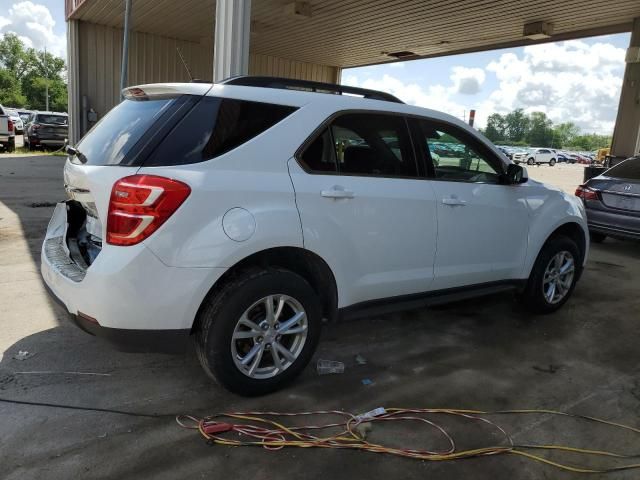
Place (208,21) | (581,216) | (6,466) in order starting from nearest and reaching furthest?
(6,466), (581,216), (208,21)

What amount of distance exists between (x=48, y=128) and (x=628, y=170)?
813 inches

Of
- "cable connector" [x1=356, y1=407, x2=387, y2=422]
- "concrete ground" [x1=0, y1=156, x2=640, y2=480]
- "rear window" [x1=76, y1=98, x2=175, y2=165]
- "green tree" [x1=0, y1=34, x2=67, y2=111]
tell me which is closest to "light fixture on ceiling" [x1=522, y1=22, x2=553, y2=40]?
"concrete ground" [x1=0, y1=156, x2=640, y2=480]

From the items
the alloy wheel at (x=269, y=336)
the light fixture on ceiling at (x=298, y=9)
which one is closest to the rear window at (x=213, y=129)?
the alloy wheel at (x=269, y=336)

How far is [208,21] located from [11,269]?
43.1ft

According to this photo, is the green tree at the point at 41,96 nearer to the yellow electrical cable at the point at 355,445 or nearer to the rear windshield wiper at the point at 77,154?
the rear windshield wiper at the point at 77,154

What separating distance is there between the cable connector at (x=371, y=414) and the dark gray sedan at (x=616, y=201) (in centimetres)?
591

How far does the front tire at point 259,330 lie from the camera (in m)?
2.86

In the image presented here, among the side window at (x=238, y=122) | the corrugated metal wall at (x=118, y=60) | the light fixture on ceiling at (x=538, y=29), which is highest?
the light fixture on ceiling at (x=538, y=29)

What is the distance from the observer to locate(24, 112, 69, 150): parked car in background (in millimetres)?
20969

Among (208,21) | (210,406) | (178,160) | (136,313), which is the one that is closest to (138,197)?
(178,160)

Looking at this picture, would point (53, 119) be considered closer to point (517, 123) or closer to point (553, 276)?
point (553, 276)

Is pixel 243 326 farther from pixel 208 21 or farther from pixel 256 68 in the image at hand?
pixel 256 68

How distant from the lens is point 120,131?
3.07 meters

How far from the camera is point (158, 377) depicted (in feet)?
11.1
